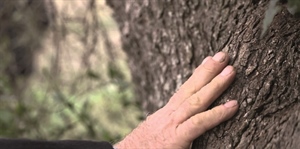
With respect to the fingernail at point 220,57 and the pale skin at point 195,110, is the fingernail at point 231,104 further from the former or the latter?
the fingernail at point 220,57

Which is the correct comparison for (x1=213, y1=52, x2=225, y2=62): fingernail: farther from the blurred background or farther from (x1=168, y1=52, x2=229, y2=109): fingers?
the blurred background

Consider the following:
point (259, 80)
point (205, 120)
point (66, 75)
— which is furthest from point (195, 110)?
point (66, 75)

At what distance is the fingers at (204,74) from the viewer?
4.93ft

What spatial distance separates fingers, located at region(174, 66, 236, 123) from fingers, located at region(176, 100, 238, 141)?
0.07ft

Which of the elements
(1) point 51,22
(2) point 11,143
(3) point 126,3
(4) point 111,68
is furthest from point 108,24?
(2) point 11,143

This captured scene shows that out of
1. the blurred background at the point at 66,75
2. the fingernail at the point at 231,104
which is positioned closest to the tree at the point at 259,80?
the fingernail at the point at 231,104

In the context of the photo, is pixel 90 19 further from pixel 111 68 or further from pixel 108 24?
pixel 111 68

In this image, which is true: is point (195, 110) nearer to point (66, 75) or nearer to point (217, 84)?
point (217, 84)

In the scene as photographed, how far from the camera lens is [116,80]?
399 centimetres

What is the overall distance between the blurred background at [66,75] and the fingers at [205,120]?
219 centimetres

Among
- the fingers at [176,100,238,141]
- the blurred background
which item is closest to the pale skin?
the fingers at [176,100,238,141]

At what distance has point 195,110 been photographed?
1.51 meters

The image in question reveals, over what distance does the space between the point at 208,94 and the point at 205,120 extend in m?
0.06

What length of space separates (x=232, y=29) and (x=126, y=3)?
111 centimetres
